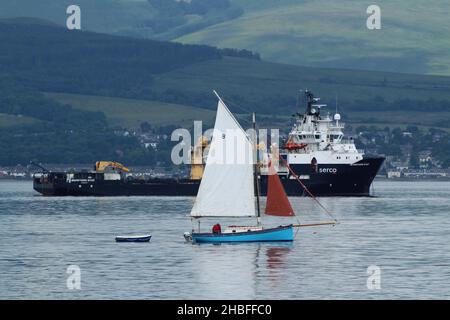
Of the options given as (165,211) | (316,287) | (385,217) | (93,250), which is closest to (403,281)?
(316,287)

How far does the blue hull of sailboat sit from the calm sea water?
0.77 meters

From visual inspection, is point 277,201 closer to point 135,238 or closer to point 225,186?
point 225,186

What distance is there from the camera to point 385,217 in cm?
13325

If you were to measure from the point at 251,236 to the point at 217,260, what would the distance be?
10124 millimetres

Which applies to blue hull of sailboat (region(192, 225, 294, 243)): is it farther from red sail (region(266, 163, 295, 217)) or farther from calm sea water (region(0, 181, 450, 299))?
red sail (region(266, 163, 295, 217))

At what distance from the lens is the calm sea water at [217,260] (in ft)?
233

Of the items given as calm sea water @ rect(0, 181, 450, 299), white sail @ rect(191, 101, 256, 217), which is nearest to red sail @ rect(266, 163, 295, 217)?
white sail @ rect(191, 101, 256, 217)

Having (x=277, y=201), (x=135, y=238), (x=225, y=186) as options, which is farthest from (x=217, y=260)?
(x=135, y=238)

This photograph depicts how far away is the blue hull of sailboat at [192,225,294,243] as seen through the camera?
311 feet

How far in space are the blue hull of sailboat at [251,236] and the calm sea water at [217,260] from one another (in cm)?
77

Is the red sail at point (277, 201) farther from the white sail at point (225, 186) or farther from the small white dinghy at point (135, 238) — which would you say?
the small white dinghy at point (135, 238)

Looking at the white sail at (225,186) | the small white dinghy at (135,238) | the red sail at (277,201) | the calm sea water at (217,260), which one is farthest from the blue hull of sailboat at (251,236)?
the small white dinghy at (135,238)
